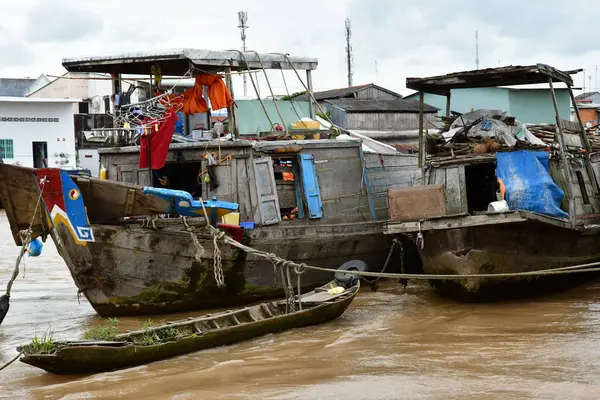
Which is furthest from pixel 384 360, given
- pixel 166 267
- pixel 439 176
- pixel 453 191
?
pixel 439 176

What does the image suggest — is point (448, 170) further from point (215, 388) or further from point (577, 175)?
point (215, 388)

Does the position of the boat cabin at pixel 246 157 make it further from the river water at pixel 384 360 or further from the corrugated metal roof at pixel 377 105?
the corrugated metal roof at pixel 377 105

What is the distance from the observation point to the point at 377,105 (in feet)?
96.0

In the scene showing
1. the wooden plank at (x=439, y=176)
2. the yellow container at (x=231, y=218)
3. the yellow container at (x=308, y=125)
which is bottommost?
the yellow container at (x=231, y=218)

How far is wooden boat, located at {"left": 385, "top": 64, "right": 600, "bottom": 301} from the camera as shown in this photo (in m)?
9.69

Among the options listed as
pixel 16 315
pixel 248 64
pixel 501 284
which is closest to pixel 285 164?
pixel 248 64

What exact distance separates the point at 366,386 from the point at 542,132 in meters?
5.52

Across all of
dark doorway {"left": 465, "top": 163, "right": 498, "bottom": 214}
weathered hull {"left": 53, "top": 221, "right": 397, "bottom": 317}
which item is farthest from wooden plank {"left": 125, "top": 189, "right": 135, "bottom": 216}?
dark doorway {"left": 465, "top": 163, "right": 498, "bottom": 214}

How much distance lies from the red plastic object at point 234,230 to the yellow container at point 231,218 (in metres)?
0.13

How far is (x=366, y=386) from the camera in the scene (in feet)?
22.4

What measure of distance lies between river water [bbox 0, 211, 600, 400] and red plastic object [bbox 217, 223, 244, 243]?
1586 mm

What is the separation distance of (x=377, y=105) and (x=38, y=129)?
15.7 metres

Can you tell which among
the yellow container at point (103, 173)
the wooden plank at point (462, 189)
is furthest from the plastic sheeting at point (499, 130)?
the yellow container at point (103, 173)

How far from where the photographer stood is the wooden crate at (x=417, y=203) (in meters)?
9.91
